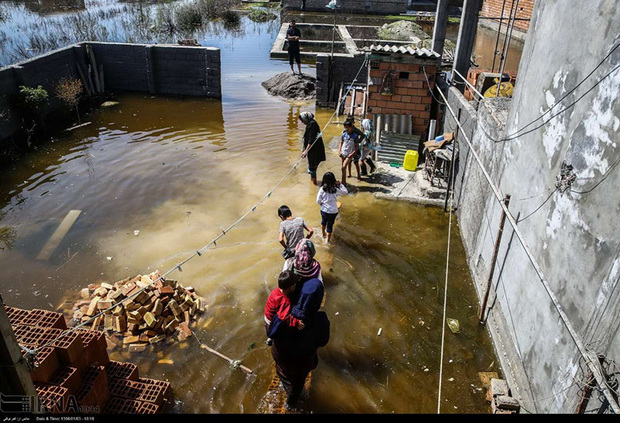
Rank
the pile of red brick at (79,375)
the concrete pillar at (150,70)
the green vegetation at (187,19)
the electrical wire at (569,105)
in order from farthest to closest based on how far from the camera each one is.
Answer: the green vegetation at (187,19)
the concrete pillar at (150,70)
the pile of red brick at (79,375)
the electrical wire at (569,105)

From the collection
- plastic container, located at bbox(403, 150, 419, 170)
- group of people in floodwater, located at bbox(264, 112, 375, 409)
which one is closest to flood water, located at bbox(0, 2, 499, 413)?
group of people in floodwater, located at bbox(264, 112, 375, 409)

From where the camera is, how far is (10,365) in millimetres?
2561

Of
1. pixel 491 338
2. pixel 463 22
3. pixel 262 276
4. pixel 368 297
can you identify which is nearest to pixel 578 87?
pixel 491 338

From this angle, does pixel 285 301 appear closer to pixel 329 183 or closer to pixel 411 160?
pixel 329 183

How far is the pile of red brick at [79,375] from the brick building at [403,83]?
8382mm

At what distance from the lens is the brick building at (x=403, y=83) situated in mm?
10227

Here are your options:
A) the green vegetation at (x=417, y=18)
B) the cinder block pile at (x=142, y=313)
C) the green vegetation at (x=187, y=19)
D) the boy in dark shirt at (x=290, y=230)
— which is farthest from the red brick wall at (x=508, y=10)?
the cinder block pile at (x=142, y=313)

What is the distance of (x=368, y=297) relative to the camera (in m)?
6.34

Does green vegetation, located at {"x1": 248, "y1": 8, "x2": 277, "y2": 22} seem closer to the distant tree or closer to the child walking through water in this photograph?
the distant tree

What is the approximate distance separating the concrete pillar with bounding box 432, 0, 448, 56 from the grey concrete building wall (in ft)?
22.4

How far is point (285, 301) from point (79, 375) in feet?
6.66

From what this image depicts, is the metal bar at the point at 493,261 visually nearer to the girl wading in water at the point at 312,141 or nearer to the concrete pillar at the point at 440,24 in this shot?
the girl wading in water at the point at 312,141

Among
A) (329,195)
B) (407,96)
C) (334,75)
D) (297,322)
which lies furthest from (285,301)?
(334,75)

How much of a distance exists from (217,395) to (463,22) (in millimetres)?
9236
